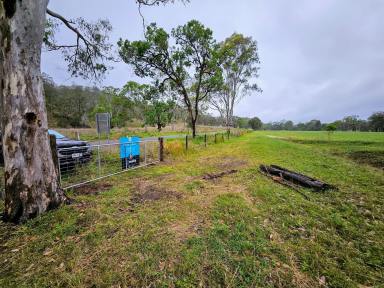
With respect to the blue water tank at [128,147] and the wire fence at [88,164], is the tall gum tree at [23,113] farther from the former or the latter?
the blue water tank at [128,147]

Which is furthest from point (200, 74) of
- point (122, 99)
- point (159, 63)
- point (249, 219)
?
point (122, 99)

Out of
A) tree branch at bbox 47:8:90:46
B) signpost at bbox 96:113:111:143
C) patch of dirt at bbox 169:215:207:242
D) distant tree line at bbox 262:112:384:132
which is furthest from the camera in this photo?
distant tree line at bbox 262:112:384:132

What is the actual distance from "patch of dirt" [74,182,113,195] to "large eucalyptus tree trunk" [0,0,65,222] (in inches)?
48.6

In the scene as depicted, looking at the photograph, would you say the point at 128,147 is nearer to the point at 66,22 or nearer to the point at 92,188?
the point at 92,188

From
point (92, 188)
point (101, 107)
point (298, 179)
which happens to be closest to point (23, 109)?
point (92, 188)

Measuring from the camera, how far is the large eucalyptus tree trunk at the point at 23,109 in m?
2.73

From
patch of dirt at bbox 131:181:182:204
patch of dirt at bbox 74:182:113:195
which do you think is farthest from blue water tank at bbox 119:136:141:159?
patch of dirt at bbox 131:181:182:204

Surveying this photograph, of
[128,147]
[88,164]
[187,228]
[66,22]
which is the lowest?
[187,228]

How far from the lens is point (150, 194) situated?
14.2 feet

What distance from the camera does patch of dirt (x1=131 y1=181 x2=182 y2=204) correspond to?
4031 millimetres

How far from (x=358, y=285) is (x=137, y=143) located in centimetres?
658

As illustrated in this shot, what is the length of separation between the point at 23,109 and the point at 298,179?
6529 mm

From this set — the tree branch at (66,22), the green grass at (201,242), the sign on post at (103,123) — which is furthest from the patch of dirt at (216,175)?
the sign on post at (103,123)

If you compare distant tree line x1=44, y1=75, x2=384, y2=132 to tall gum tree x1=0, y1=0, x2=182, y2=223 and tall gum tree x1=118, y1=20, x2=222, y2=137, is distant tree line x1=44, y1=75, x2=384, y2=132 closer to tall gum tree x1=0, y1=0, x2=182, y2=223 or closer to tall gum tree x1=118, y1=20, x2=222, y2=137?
tall gum tree x1=118, y1=20, x2=222, y2=137
